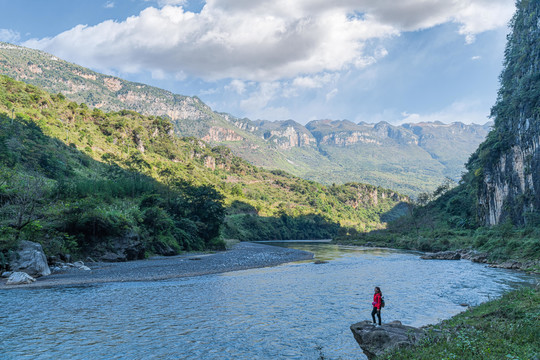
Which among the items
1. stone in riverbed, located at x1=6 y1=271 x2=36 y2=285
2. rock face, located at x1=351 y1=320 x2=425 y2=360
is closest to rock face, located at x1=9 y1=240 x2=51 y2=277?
stone in riverbed, located at x1=6 y1=271 x2=36 y2=285

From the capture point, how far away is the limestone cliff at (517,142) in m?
58.8

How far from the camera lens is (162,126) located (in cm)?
17038

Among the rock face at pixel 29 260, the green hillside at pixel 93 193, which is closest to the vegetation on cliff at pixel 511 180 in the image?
the green hillside at pixel 93 193

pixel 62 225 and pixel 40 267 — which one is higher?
pixel 62 225

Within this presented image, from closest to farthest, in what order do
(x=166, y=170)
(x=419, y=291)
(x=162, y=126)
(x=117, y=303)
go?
(x=117, y=303) < (x=419, y=291) < (x=166, y=170) < (x=162, y=126)

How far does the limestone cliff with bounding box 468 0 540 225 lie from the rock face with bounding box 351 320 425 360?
5704 centimetres

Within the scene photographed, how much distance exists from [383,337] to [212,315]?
907cm

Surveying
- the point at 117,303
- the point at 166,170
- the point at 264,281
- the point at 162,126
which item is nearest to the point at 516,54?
the point at 264,281

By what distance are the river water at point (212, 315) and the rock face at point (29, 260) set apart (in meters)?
5.02

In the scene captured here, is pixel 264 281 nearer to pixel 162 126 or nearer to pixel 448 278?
pixel 448 278

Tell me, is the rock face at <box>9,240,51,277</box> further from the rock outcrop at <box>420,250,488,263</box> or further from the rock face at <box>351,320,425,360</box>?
the rock outcrop at <box>420,250,488,263</box>

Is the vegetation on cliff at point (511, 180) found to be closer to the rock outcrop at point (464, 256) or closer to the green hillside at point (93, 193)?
the rock outcrop at point (464, 256)

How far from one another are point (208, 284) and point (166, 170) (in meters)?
94.2

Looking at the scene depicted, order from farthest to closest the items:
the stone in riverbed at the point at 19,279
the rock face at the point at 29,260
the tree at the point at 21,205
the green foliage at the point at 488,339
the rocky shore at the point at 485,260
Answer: the rocky shore at the point at 485,260 < the tree at the point at 21,205 < the rock face at the point at 29,260 < the stone in riverbed at the point at 19,279 < the green foliage at the point at 488,339
